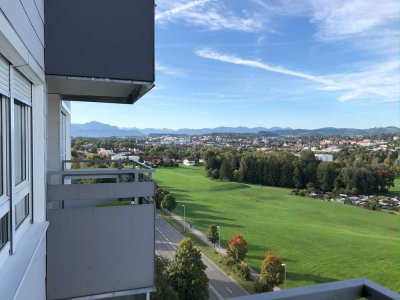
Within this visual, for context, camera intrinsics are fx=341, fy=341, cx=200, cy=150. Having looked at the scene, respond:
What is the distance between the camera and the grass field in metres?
17.8

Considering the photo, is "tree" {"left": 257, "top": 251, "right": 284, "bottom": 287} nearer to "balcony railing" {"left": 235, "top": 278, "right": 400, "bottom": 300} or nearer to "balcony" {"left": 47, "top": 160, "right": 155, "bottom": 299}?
"balcony" {"left": 47, "top": 160, "right": 155, "bottom": 299}

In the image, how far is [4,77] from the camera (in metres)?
1.67

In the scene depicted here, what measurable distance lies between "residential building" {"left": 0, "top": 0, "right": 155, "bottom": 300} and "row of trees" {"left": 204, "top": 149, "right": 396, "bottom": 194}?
4321 centimetres

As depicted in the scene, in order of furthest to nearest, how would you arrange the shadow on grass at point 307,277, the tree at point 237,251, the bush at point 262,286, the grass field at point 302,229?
the grass field at point 302,229
the tree at point 237,251
the shadow on grass at point 307,277
the bush at point 262,286

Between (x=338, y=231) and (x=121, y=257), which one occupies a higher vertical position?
(x=121, y=257)

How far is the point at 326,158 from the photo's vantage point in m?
55.7

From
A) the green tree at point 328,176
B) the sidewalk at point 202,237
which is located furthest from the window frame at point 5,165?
the green tree at point 328,176

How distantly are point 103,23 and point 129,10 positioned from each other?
10.5 inches

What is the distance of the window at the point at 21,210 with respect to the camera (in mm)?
2117

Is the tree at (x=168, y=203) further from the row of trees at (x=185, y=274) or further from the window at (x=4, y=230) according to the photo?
the window at (x=4, y=230)

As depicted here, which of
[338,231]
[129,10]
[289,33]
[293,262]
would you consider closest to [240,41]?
[289,33]

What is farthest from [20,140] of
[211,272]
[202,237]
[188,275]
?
[202,237]

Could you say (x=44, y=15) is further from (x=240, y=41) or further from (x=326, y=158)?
(x=240, y=41)

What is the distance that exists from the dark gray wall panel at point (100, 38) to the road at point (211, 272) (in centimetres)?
840
